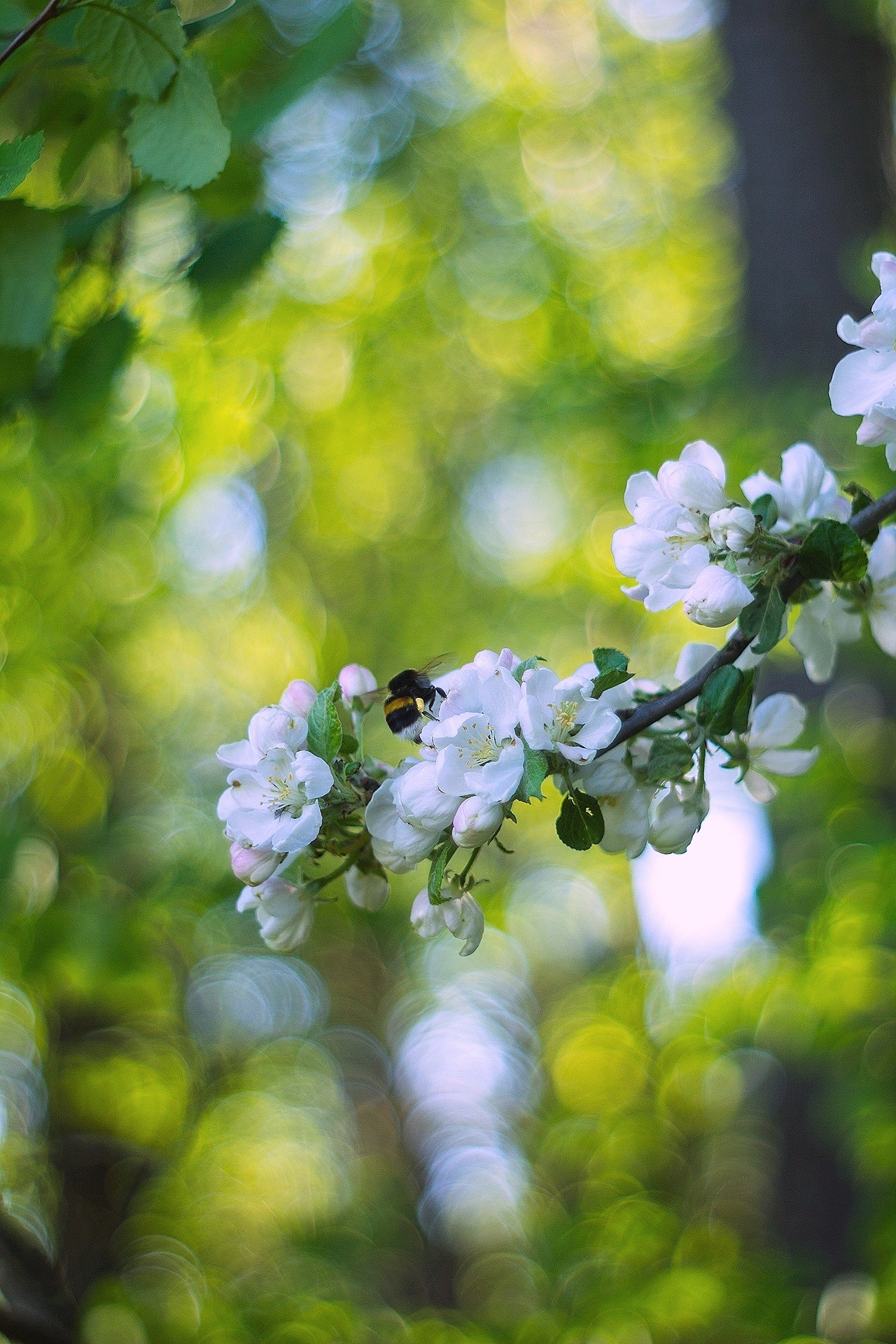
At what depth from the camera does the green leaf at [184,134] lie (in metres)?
1.07

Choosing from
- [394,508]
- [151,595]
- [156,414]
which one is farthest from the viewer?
[394,508]

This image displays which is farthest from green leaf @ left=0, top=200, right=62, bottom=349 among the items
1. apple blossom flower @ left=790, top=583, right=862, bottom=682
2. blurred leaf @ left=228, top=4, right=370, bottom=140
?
apple blossom flower @ left=790, top=583, right=862, bottom=682

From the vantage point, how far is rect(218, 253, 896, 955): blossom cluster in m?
0.94

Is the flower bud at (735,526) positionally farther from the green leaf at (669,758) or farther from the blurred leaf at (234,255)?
the blurred leaf at (234,255)

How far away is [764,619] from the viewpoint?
3.25 feet

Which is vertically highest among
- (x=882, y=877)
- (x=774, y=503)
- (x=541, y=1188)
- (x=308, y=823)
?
(x=308, y=823)

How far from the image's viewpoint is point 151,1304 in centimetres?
358

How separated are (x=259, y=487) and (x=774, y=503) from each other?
22.4 feet

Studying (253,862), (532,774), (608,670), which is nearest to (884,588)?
(608,670)

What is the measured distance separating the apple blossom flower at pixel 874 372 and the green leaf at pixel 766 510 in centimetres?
13

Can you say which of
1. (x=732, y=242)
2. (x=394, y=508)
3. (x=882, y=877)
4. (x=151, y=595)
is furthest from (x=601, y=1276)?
(x=732, y=242)

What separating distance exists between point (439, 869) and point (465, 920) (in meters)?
0.10

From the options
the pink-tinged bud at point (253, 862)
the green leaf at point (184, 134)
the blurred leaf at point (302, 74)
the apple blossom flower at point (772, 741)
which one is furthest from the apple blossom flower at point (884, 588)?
the blurred leaf at point (302, 74)

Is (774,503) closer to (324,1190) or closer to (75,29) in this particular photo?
(75,29)
